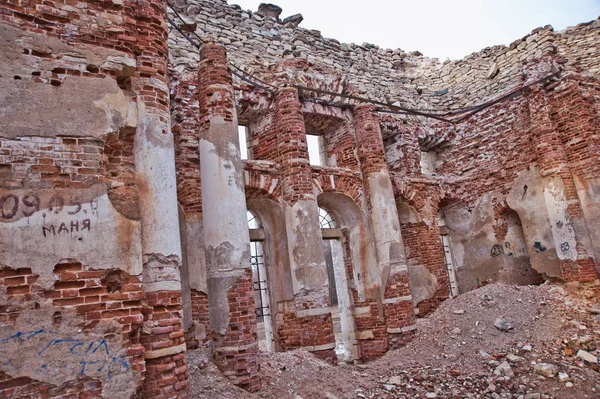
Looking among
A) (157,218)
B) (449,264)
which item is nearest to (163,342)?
(157,218)

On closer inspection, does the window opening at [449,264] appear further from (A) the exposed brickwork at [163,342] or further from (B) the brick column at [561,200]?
(A) the exposed brickwork at [163,342]

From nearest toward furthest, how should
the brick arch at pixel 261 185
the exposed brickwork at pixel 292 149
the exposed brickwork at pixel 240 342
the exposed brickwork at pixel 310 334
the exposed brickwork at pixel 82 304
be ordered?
the exposed brickwork at pixel 82 304 → the exposed brickwork at pixel 240 342 → the exposed brickwork at pixel 310 334 → the brick arch at pixel 261 185 → the exposed brickwork at pixel 292 149

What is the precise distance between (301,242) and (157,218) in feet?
16.0

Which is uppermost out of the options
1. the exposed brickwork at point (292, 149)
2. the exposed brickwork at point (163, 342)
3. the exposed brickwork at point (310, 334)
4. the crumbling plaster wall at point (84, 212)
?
the exposed brickwork at point (292, 149)

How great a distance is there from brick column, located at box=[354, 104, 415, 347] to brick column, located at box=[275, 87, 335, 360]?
1.94 metres

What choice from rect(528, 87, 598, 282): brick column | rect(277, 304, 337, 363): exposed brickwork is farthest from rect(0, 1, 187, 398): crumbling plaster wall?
rect(528, 87, 598, 282): brick column

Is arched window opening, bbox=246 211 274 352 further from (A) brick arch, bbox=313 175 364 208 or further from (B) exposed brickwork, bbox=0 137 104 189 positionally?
(B) exposed brickwork, bbox=0 137 104 189

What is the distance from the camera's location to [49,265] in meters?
3.69

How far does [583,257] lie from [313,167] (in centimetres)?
734

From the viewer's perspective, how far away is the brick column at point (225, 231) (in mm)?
6598

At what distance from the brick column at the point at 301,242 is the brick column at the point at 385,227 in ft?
6.36

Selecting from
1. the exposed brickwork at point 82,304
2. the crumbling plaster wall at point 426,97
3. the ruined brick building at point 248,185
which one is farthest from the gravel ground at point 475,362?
the exposed brickwork at point 82,304

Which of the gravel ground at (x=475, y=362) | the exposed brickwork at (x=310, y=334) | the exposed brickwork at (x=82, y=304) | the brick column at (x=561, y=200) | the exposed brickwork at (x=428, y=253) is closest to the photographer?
the exposed brickwork at (x=82, y=304)

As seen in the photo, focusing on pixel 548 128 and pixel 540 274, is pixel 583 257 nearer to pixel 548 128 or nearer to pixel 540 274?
pixel 540 274
